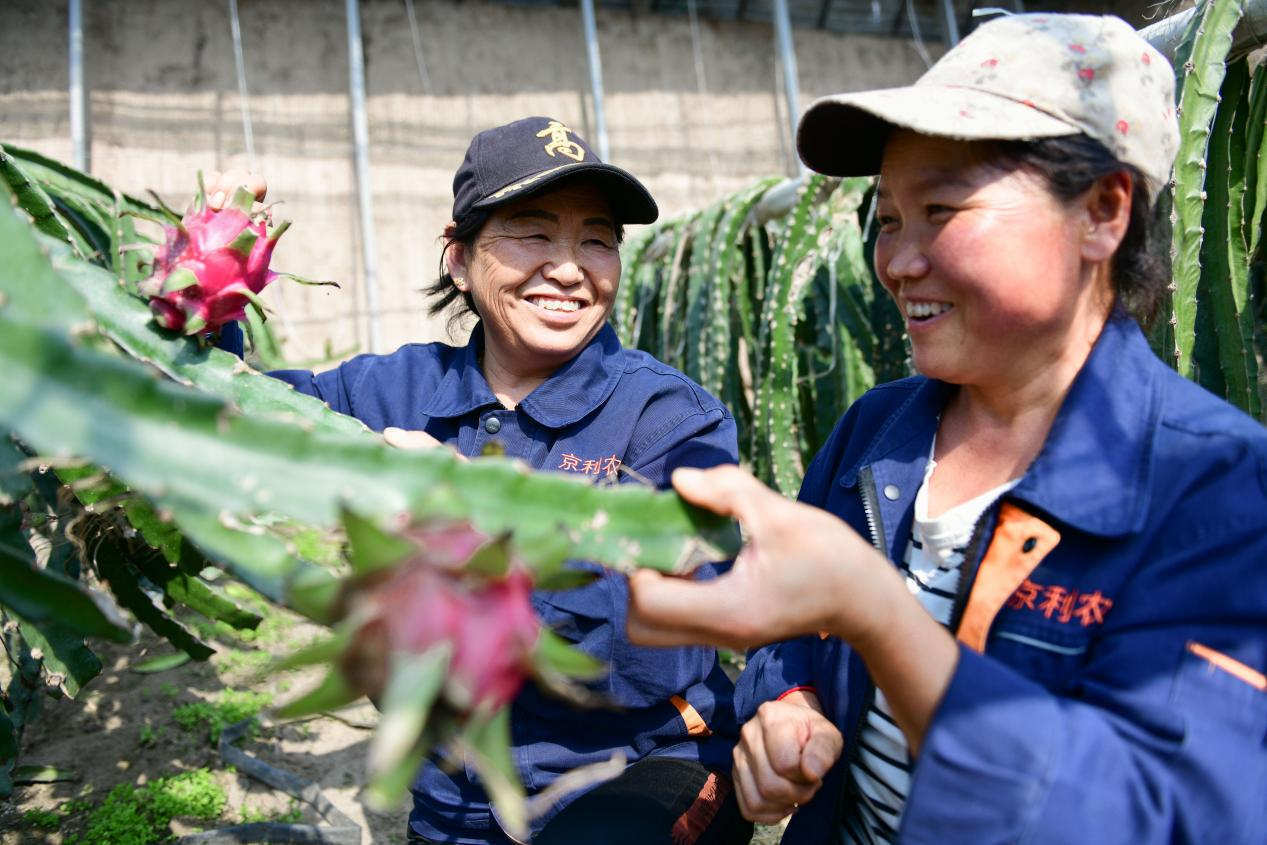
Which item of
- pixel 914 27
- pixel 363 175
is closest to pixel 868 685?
pixel 363 175

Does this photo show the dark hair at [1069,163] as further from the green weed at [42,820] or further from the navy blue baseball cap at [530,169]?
the green weed at [42,820]

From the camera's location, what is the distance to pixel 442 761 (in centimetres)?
90

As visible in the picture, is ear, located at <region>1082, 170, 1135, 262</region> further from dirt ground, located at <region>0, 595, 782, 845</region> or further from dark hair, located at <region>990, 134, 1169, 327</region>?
dirt ground, located at <region>0, 595, 782, 845</region>

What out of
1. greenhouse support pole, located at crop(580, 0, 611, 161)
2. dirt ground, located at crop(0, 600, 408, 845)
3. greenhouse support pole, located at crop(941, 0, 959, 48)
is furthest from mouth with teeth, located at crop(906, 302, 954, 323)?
greenhouse support pole, located at crop(941, 0, 959, 48)

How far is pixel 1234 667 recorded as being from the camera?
944 mm

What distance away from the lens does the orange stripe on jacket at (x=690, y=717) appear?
1.63 metres

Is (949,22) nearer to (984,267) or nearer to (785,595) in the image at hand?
(984,267)

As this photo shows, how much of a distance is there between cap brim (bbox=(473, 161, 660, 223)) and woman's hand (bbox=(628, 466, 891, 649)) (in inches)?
38.2

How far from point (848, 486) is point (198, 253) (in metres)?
1.03

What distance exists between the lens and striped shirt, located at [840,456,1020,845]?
1.24 m

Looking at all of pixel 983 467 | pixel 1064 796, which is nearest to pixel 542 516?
pixel 1064 796

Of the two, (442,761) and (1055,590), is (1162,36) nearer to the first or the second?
(1055,590)

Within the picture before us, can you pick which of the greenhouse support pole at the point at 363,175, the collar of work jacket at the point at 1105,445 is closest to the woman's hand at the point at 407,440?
the collar of work jacket at the point at 1105,445

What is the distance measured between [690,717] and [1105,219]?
3.33 feet
